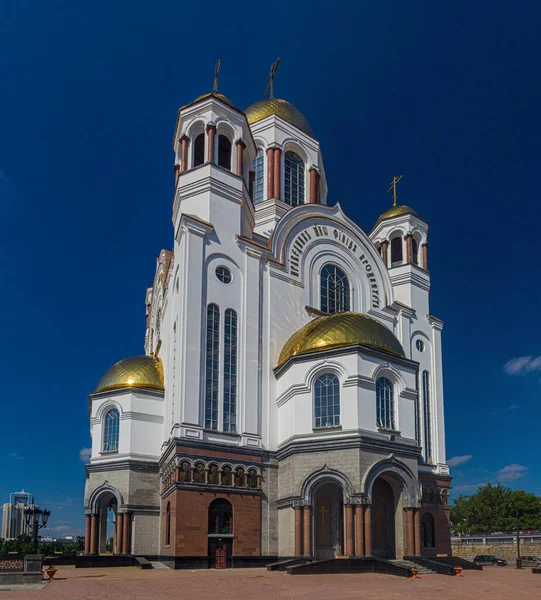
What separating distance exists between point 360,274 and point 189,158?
31.9 ft

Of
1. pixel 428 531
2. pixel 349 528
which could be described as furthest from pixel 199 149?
pixel 428 531

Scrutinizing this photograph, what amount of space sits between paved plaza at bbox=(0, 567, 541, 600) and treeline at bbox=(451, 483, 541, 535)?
40.1 metres

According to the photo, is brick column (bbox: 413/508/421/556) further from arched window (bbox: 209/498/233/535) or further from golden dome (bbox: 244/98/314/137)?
golden dome (bbox: 244/98/314/137)

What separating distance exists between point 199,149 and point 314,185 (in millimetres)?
7874

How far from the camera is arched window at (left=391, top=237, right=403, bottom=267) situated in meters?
37.6

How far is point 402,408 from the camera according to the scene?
26.9 m

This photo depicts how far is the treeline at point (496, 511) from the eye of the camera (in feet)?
201

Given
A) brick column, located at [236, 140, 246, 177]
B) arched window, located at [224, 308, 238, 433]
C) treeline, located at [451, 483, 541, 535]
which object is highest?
brick column, located at [236, 140, 246, 177]

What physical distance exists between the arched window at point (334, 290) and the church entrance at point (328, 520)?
27.2 ft

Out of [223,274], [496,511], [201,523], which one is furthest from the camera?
[496,511]

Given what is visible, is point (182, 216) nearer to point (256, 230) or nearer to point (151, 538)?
point (256, 230)

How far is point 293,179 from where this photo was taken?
1442 inches

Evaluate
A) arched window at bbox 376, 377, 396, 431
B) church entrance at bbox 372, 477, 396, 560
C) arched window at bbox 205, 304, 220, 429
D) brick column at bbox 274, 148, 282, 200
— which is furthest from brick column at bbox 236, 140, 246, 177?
church entrance at bbox 372, 477, 396, 560

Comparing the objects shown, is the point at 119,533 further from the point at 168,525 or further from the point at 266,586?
the point at 266,586
